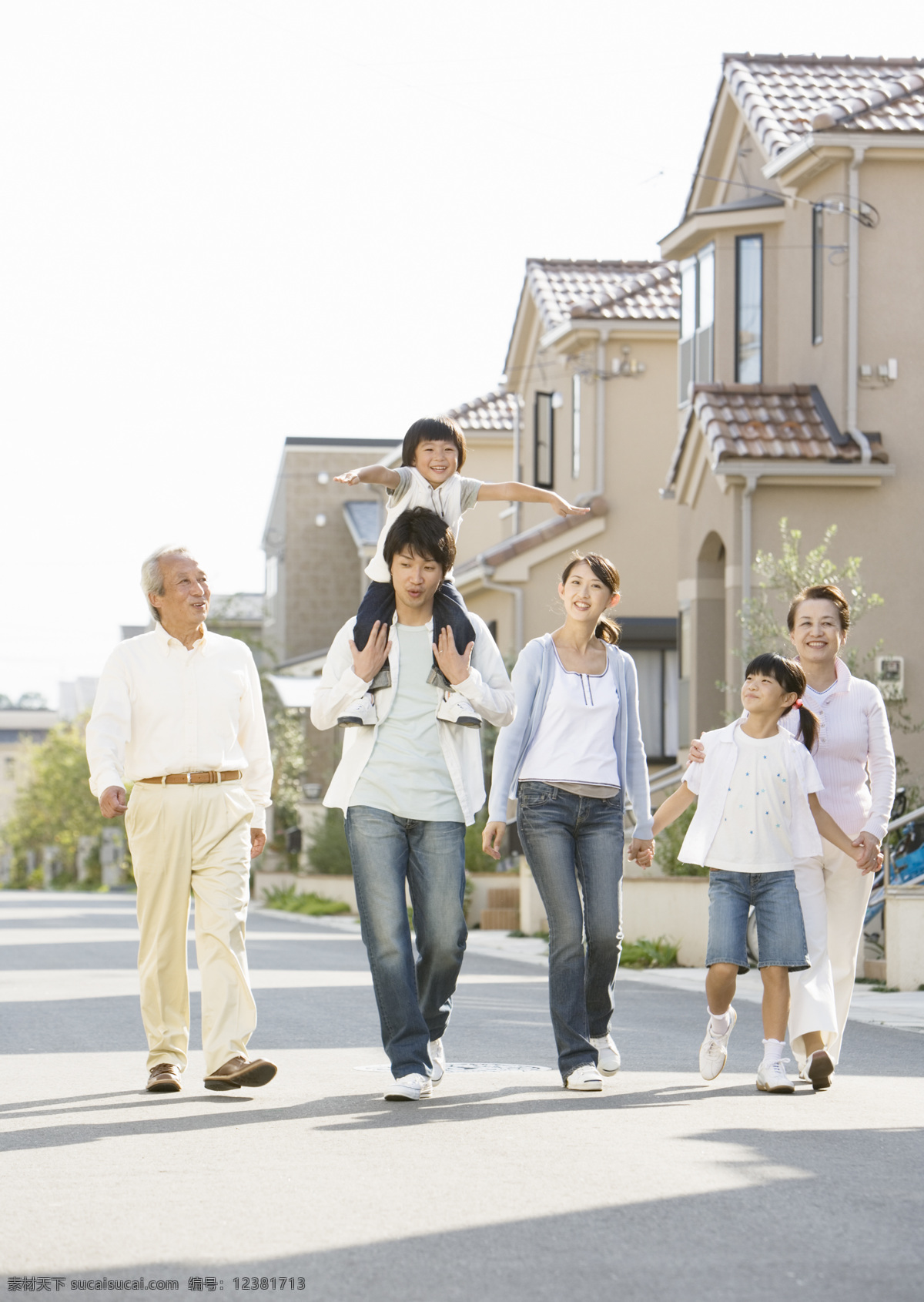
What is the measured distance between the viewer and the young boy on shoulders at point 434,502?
303 inches

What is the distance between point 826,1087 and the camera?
8375mm

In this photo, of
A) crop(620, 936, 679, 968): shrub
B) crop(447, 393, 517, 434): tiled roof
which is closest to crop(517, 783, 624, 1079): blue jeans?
crop(620, 936, 679, 968): shrub

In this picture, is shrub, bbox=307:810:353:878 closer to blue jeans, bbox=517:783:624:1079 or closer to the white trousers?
the white trousers

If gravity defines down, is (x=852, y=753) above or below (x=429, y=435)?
below

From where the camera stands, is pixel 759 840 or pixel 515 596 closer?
pixel 759 840

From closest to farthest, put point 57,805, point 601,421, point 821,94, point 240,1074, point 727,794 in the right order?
point 240,1074
point 727,794
point 821,94
point 601,421
point 57,805

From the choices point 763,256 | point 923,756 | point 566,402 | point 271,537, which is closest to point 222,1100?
point 923,756

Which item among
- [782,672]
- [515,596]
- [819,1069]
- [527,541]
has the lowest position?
[819,1069]

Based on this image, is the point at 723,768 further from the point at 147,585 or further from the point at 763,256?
the point at 763,256

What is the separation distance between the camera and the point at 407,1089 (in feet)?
24.9

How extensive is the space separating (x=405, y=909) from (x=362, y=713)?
0.76 m

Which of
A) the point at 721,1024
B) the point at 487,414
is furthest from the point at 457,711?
the point at 487,414

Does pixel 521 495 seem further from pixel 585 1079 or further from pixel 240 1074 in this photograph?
pixel 240 1074

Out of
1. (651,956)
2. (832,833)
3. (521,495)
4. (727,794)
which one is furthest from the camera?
(651,956)
